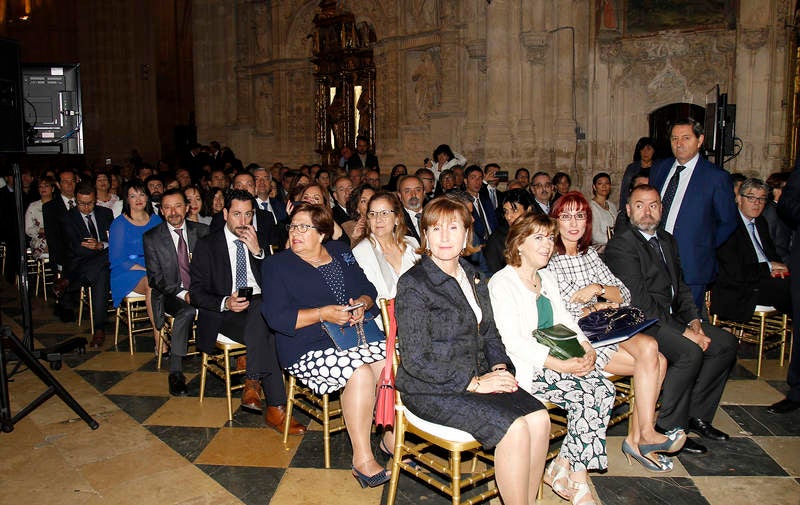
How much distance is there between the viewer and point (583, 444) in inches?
125

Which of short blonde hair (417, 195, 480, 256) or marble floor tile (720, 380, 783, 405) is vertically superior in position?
short blonde hair (417, 195, 480, 256)

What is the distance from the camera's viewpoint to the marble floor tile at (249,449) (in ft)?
12.1

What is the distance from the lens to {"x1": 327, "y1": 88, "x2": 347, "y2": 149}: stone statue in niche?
1502 centimetres

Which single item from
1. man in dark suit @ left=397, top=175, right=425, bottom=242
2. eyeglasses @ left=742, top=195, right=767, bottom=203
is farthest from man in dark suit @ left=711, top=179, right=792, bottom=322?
man in dark suit @ left=397, top=175, right=425, bottom=242

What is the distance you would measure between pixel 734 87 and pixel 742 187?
6088 mm

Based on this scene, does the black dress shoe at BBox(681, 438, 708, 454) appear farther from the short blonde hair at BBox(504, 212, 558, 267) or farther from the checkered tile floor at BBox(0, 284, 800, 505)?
the short blonde hair at BBox(504, 212, 558, 267)

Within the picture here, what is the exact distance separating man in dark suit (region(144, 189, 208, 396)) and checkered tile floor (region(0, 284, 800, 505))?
0.33 meters

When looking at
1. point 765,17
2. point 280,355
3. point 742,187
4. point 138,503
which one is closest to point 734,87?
point 765,17

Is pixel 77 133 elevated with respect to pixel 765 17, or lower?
lower

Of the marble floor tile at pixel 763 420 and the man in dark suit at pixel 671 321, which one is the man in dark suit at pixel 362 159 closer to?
the man in dark suit at pixel 671 321

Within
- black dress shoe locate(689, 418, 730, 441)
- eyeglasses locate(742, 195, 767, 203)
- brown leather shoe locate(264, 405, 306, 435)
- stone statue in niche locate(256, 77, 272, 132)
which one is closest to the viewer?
black dress shoe locate(689, 418, 730, 441)

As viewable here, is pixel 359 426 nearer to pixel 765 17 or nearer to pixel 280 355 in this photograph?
pixel 280 355

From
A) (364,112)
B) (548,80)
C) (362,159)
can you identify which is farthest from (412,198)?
(364,112)

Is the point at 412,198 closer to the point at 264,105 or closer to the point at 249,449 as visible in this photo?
the point at 249,449
